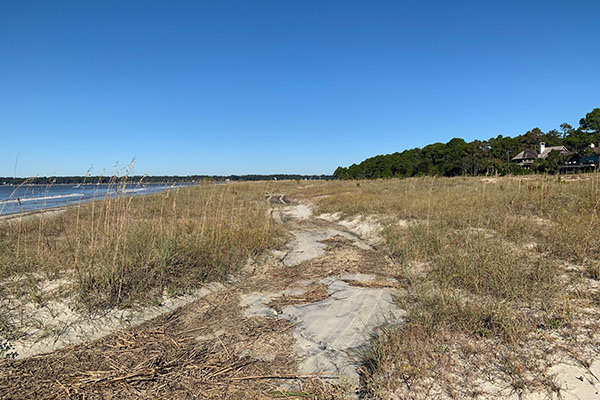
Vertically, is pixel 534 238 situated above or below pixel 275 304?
above

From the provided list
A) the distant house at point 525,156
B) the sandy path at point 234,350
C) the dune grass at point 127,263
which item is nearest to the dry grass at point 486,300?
the sandy path at point 234,350

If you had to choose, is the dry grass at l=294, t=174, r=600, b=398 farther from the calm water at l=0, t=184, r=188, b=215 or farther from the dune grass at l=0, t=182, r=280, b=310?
the calm water at l=0, t=184, r=188, b=215

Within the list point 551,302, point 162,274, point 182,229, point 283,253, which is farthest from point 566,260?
point 182,229

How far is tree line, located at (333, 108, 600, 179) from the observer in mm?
41688

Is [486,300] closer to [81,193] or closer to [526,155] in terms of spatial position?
[81,193]

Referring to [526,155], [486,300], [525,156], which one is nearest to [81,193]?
[486,300]

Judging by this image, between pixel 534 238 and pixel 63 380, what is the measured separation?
277 inches

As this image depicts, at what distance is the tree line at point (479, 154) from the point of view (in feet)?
137

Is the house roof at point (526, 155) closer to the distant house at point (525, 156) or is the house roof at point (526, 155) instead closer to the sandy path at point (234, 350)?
the distant house at point (525, 156)

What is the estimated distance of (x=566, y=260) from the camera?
4809 mm

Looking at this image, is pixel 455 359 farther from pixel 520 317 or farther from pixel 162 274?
pixel 162 274

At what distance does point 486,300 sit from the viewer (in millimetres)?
3744

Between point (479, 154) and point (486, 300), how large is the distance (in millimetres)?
57530

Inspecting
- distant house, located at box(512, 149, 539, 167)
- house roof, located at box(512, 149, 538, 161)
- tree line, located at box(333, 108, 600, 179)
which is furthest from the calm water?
house roof, located at box(512, 149, 538, 161)
